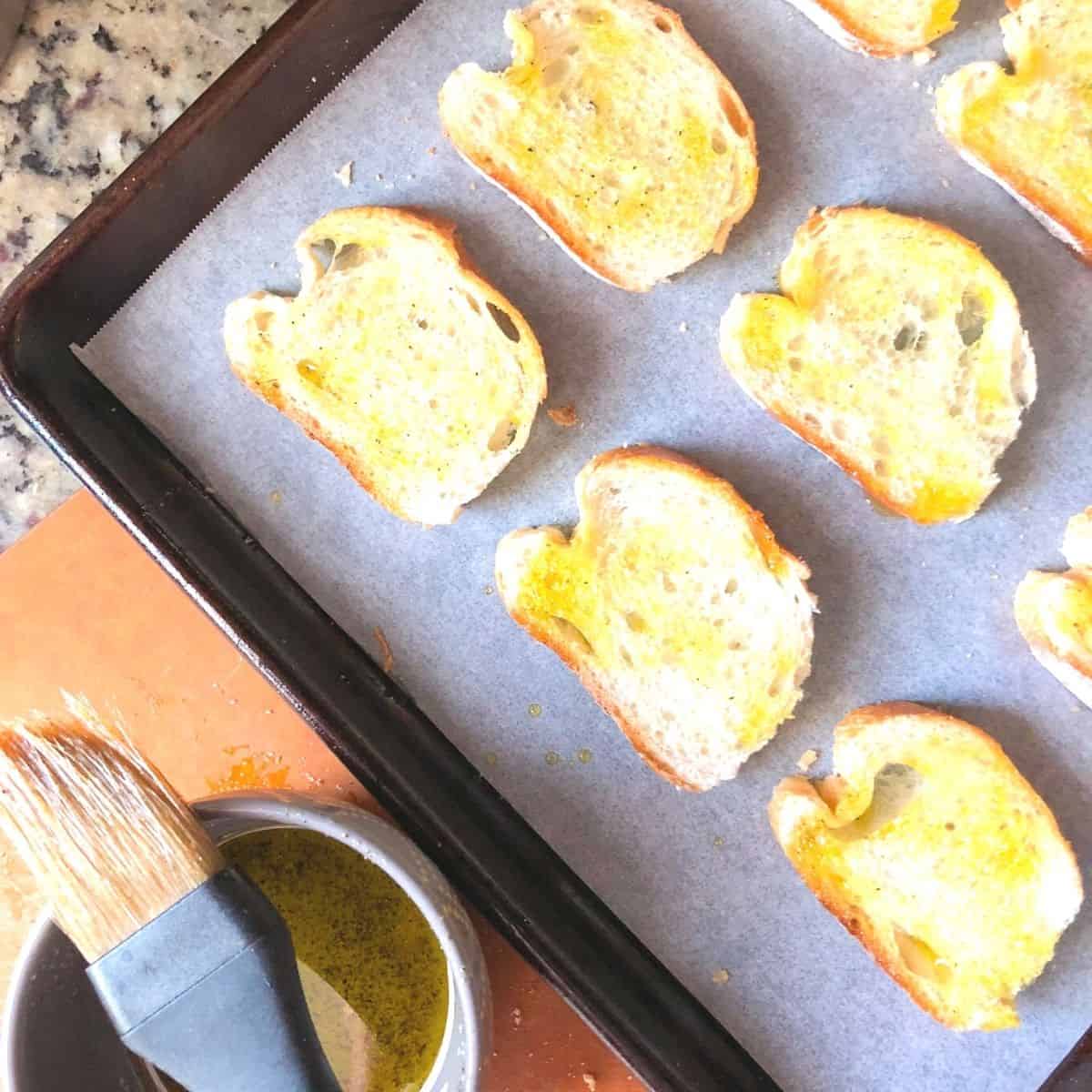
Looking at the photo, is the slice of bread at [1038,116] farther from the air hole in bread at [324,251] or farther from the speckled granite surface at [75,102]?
the speckled granite surface at [75,102]

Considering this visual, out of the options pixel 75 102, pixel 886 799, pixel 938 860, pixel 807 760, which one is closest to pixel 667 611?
pixel 807 760

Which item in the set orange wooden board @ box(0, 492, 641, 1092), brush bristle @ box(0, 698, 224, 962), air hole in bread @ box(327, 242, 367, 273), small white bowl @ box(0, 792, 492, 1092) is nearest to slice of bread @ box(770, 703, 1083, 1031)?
small white bowl @ box(0, 792, 492, 1092)

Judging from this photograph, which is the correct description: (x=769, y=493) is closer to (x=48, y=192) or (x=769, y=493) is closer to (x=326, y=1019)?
(x=326, y=1019)

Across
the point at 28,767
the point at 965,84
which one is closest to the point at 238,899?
the point at 28,767

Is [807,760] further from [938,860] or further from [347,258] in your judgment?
[347,258]

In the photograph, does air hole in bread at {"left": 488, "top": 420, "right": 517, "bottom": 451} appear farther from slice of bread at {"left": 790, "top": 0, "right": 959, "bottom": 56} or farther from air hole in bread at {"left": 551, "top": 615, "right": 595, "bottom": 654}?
slice of bread at {"left": 790, "top": 0, "right": 959, "bottom": 56}

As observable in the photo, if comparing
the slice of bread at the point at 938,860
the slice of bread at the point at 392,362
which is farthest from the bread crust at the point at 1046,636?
the slice of bread at the point at 392,362
